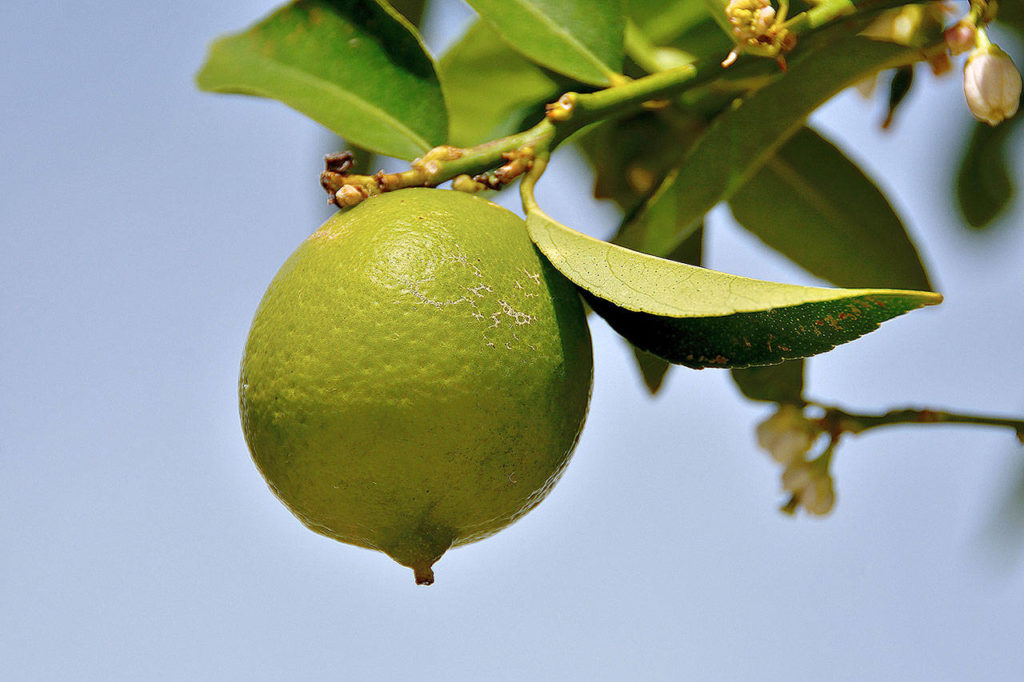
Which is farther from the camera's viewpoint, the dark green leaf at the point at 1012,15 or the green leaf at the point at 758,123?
the dark green leaf at the point at 1012,15

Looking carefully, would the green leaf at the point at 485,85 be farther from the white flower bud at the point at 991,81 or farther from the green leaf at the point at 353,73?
the white flower bud at the point at 991,81

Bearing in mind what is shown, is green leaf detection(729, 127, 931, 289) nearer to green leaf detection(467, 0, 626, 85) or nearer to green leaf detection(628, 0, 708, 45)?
green leaf detection(628, 0, 708, 45)

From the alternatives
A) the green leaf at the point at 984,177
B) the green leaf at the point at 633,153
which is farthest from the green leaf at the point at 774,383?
the green leaf at the point at 984,177

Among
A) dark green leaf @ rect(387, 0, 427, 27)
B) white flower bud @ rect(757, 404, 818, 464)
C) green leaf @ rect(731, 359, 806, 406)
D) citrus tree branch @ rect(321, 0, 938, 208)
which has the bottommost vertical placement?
white flower bud @ rect(757, 404, 818, 464)

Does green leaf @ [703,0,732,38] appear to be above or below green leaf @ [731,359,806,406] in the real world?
above

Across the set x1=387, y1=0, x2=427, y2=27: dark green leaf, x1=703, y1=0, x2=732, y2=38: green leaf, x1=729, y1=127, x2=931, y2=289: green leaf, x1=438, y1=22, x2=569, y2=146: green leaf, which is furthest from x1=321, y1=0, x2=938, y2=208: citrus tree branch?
x1=387, y1=0, x2=427, y2=27: dark green leaf

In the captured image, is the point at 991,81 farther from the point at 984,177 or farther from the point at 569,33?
the point at 984,177

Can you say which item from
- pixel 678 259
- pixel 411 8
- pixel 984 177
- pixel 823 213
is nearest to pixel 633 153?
pixel 678 259
